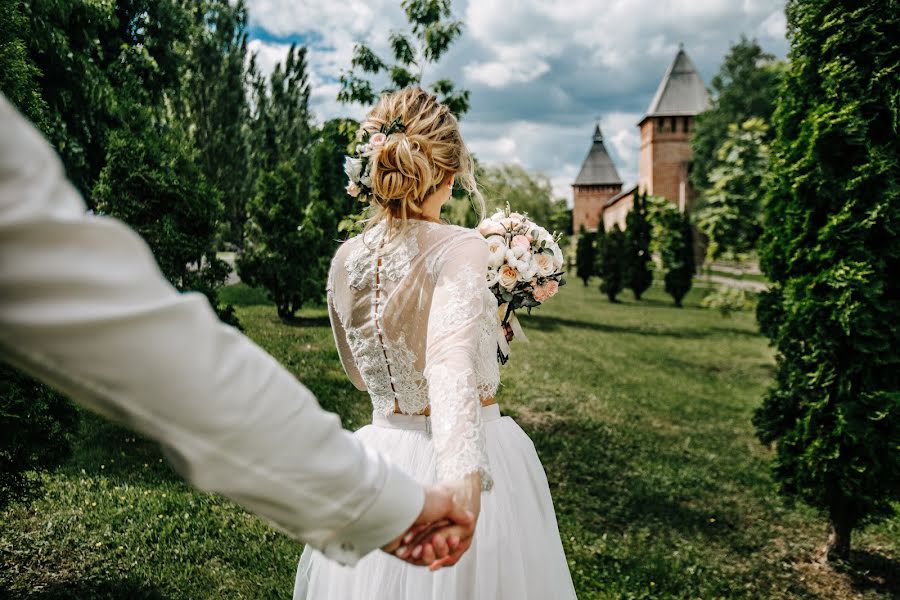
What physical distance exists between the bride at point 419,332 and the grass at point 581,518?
2385mm

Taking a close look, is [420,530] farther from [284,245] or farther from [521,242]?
[284,245]

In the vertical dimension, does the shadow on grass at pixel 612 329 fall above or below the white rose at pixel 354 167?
below

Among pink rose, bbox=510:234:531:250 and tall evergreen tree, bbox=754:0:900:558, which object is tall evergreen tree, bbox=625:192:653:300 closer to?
tall evergreen tree, bbox=754:0:900:558

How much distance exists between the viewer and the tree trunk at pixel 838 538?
16.4 feet

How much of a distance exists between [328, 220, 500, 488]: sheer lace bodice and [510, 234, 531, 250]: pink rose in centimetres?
78

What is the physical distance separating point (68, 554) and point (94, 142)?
807 centimetres

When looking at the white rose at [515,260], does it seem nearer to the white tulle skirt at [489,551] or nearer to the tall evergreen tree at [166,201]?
the white tulle skirt at [489,551]

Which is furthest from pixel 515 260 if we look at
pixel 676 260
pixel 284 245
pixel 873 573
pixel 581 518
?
pixel 676 260

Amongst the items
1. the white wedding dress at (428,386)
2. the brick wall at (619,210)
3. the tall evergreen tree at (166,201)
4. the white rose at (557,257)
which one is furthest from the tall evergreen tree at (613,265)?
the brick wall at (619,210)

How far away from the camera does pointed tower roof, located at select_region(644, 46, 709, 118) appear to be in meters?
55.1

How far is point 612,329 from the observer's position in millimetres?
18516

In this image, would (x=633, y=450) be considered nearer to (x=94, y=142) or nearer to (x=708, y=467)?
(x=708, y=467)

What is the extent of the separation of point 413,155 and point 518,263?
104 centimetres

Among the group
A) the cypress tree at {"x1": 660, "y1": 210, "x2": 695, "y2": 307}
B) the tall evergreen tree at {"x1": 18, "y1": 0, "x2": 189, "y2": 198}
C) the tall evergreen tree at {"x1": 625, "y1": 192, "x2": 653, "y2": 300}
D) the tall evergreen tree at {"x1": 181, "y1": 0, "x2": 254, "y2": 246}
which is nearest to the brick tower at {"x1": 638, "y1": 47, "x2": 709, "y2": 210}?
the tall evergreen tree at {"x1": 625, "y1": 192, "x2": 653, "y2": 300}
